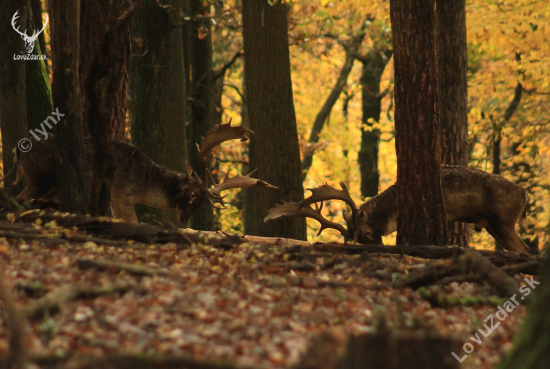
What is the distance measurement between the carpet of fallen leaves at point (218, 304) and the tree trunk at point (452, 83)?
4640 millimetres

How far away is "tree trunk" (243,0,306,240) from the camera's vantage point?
960 centimetres

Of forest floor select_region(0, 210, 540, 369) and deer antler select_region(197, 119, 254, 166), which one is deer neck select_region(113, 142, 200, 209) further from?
forest floor select_region(0, 210, 540, 369)

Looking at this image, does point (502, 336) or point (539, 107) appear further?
point (539, 107)

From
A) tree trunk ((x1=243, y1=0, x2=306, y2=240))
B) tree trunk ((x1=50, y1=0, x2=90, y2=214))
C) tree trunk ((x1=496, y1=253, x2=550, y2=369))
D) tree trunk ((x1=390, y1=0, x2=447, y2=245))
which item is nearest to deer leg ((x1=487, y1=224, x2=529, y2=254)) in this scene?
tree trunk ((x1=390, y1=0, x2=447, y2=245))

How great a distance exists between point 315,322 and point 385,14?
11.2 metres

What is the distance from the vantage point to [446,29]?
33.2 feet

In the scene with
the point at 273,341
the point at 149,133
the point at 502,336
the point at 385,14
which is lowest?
the point at 502,336

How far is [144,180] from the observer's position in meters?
9.76

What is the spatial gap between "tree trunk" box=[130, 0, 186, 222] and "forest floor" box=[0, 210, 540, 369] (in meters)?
5.38

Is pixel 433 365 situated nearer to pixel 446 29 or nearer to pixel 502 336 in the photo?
pixel 502 336

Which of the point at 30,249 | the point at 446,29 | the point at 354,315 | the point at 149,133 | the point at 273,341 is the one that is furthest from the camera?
the point at 149,133

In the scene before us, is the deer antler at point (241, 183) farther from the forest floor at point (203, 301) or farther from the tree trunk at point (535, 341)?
the tree trunk at point (535, 341)

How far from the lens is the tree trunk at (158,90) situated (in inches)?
444

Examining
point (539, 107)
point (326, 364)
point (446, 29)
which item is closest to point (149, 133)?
point (446, 29)
